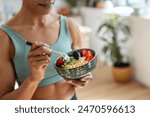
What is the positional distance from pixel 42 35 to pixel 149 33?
1959 mm

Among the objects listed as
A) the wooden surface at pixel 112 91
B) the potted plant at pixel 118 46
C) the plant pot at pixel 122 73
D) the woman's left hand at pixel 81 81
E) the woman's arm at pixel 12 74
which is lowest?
the wooden surface at pixel 112 91

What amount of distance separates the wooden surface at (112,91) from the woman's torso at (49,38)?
1.71 m

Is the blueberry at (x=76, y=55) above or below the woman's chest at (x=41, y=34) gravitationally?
below

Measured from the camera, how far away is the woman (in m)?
0.77

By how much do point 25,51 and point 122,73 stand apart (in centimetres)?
223

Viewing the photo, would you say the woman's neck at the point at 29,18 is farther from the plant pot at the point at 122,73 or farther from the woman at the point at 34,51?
the plant pot at the point at 122,73

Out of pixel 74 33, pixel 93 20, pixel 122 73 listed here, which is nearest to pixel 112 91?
pixel 122 73

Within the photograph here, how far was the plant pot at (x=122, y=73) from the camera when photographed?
296 centimetres

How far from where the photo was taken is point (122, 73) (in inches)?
116

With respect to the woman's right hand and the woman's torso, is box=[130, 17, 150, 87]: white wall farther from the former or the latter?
the woman's right hand

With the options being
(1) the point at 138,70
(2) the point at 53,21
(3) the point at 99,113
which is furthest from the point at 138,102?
(1) the point at 138,70

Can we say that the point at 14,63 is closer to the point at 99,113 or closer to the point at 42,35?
the point at 42,35

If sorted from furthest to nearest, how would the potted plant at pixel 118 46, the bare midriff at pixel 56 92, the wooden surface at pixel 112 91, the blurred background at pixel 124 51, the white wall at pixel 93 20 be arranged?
the white wall at pixel 93 20
the potted plant at pixel 118 46
the blurred background at pixel 124 51
the wooden surface at pixel 112 91
the bare midriff at pixel 56 92

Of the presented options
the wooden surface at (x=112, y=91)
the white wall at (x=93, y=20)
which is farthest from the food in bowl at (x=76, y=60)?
the white wall at (x=93, y=20)
